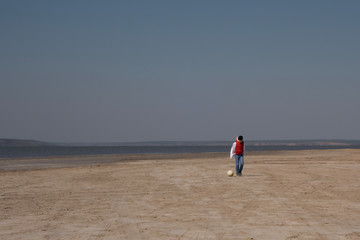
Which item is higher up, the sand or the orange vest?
the orange vest

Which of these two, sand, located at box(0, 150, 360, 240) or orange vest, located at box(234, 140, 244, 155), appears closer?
sand, located at box(0, 150, 360, 240)

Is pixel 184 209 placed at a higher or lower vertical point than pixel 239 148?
lower

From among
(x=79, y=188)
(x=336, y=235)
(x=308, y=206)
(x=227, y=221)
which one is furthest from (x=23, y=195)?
(x=336, y=235)

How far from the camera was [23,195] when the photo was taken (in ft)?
45.2

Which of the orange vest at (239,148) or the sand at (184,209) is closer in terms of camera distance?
the sand at (184,209)

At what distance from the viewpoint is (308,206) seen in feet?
35.3

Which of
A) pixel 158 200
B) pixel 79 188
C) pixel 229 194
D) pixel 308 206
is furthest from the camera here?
pixel 79 188

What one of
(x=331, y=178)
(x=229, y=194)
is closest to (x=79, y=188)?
(x=229, y=194)

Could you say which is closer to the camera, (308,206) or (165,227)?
(165,227)

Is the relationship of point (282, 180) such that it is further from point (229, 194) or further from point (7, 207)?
point (7, 207)

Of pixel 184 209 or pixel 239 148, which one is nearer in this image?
pixel 184 209

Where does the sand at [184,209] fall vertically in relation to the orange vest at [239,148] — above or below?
below

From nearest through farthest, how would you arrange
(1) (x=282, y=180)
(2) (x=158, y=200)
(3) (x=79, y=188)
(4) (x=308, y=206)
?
(4) (x=308, y=206)
(2) (x=158, y=200)
(3) (x=79, y=188)
(1) (x=282, y=180)

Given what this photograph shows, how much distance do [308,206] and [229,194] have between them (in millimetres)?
2954
